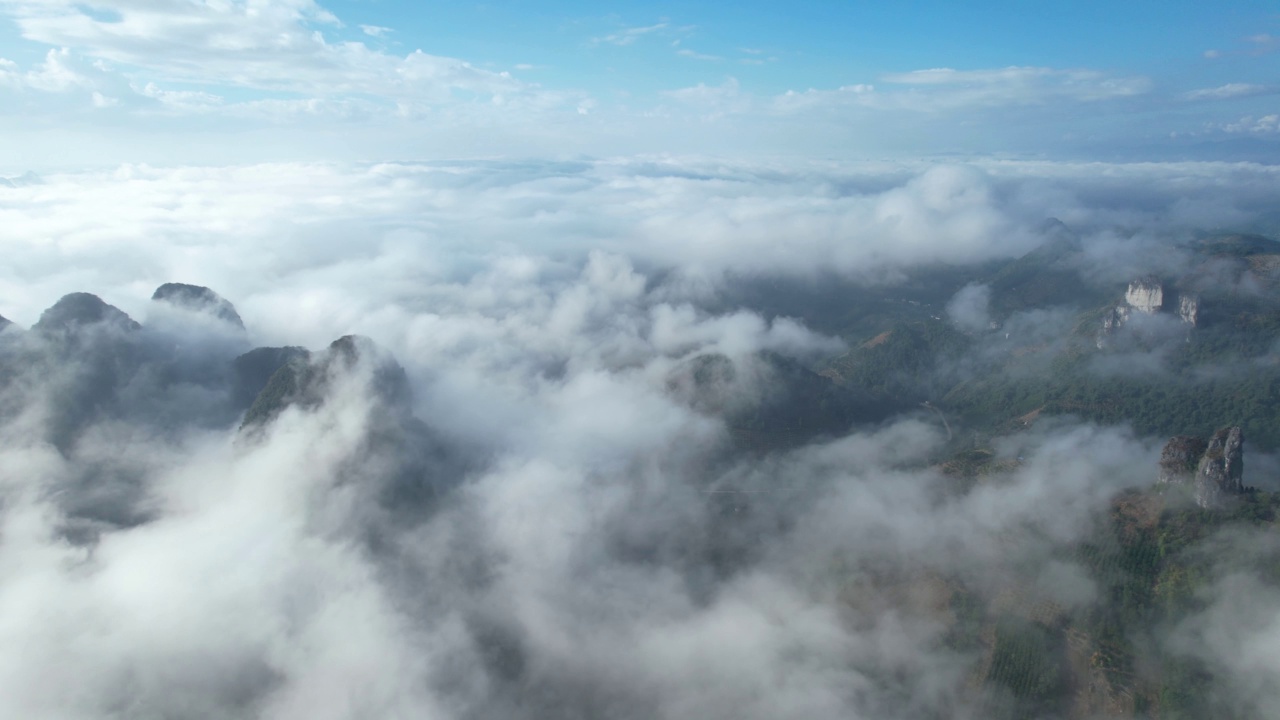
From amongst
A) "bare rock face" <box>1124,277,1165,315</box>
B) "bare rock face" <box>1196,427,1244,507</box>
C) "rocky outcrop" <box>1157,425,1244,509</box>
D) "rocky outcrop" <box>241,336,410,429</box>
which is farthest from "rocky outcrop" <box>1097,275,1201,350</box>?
"rocky outcrop" <box>241,336,410,429</box>

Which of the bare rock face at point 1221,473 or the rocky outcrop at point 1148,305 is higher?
the rocky outcrop at point 1148,305

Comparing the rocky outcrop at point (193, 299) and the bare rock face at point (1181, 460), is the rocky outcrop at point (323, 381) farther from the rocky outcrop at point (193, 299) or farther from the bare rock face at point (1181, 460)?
the bare rock face at point (1181, 460)

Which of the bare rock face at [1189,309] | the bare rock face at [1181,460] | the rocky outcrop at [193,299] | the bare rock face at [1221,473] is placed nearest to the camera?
the bare rock face at [1221,473]

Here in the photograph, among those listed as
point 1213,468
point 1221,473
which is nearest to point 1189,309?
point 1221,473

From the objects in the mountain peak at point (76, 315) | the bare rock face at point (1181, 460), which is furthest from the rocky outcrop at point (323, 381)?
the bare rock face at point (1181, 460)

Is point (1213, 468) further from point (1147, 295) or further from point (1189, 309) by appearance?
point (1147, 295)

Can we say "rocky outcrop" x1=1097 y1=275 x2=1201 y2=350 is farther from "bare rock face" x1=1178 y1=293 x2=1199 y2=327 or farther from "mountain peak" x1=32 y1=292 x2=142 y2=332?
"mountain peak" x1=32 y1=292 x2=142 y2=332
